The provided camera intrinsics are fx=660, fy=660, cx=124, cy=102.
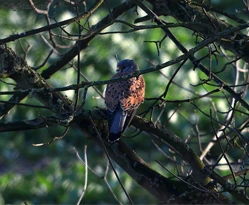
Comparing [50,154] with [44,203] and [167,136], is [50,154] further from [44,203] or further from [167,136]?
[167,136]

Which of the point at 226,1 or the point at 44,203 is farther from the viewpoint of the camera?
the point at 226,1

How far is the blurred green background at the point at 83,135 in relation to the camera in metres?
7.20

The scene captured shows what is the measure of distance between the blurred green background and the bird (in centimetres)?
219

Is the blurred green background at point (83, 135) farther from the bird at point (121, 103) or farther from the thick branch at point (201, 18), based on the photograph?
the thick branch at point (201, 18)

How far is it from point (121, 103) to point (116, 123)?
1.59ft

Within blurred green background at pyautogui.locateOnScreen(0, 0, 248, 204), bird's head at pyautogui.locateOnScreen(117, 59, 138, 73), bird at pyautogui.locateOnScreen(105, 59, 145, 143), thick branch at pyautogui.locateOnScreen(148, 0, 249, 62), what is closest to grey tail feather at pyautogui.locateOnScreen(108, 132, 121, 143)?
bird at pyautogui.locateOnScreen(105, 59, 145, 143)

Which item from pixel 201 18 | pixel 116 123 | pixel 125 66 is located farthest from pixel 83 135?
pixel 201 18

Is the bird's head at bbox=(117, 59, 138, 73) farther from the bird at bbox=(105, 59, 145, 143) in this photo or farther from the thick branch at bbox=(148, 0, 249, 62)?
the thick branch at bbox=(148, 0, 249, 62)

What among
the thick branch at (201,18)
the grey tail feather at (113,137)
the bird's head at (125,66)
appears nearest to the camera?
the thick branch at (201,18)

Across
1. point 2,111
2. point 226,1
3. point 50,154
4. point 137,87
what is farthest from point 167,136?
point 226,1

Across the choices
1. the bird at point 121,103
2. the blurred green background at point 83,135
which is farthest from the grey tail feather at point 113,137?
the blurred green background at point 83,135

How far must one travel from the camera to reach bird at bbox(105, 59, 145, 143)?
11.6ft

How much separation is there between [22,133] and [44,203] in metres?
2.70

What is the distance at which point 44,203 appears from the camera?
23.6 feet
